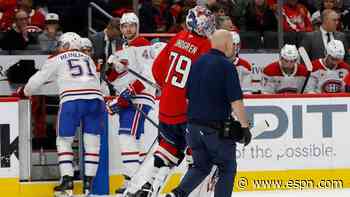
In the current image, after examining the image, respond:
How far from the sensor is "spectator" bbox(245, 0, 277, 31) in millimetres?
14602

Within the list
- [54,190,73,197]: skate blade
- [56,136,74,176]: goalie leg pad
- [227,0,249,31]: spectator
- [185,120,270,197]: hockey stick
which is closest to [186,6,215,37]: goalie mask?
[185,120,270,197]: hockey stick

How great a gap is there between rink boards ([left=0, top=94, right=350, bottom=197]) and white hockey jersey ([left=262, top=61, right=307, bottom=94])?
0.51m

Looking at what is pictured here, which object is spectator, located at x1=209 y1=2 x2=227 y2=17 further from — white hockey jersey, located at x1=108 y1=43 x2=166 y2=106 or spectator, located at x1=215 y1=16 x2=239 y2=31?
white hockey jersey, located at x1=108 y1=43 x2=166 y2=106

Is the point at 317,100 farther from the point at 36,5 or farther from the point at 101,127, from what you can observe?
the point at 36,5

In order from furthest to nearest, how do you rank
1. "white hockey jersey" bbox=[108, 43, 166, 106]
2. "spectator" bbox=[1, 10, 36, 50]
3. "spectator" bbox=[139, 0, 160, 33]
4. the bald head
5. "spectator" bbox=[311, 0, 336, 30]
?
"spectator" bbox=[311, 0, 336, 30], "spectator" bbox=[139, 0, 160, 33], "spectator" bbox=[1, 10, 36, 50], "white hockey jersey" bbox=[108, 43, 166, 106], the bald head

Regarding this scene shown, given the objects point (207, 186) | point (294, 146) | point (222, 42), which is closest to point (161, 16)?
point (294, 146)

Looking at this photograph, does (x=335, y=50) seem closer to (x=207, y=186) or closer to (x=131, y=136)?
(x=131, y=136)

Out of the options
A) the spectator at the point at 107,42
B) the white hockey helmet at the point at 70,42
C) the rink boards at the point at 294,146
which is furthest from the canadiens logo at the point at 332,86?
the white hockey helmet at the point at 70,42

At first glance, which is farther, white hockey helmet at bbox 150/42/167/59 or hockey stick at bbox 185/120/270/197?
white hockey helmet at bbox 150/42/167/59

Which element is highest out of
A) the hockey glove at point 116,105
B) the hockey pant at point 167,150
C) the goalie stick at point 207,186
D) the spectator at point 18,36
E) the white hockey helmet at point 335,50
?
the spectator at point 18,36

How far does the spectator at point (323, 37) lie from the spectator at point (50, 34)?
2.78 meters

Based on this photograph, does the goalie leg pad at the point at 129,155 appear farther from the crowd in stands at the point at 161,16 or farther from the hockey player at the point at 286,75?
the crowd in stands at the point at 161,16

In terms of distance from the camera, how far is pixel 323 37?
13.8m

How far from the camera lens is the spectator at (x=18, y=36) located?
13594mm
